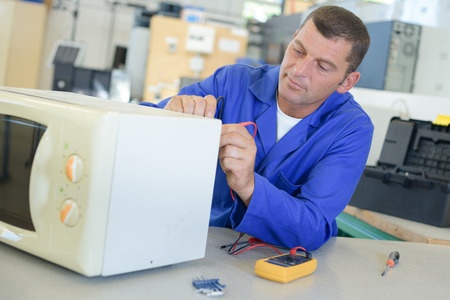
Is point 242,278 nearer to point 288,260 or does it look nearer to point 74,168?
point 288,260

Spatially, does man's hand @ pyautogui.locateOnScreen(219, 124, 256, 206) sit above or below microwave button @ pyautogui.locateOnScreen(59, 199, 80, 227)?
above

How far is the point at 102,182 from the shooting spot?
753 millimetres

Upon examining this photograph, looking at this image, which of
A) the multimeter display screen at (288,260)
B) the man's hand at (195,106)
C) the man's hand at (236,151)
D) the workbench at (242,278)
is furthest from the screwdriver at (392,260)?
the man's hand at (195,106)

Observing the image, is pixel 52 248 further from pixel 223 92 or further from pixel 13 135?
pixel 223 92

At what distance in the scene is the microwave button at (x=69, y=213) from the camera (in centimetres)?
77

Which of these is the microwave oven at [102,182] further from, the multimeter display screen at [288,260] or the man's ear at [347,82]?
the man's ear at [347,82]

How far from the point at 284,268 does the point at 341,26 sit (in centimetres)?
62

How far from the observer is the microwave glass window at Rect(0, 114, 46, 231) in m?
0.85

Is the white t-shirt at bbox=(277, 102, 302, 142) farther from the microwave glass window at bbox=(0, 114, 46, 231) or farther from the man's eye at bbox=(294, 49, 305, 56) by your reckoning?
the microwave glass window at bbox=(0, 114, 46, 231)

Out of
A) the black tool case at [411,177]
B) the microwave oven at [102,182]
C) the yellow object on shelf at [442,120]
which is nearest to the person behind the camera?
the microwave oven at [102,182]

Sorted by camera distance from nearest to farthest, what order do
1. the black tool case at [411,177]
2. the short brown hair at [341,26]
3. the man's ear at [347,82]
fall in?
1. the short brown hair at [341,26]
2. the man's ear at [347,82]
3. the black tool case at [411,177]

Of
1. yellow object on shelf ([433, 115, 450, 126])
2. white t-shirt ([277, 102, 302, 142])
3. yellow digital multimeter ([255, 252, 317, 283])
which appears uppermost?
yellow object on shelf ([433, 115, 450, 126])

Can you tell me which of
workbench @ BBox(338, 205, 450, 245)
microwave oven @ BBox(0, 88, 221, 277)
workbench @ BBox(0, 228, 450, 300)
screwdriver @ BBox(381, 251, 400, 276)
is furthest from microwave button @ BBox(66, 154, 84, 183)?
workbench @ BBox(338, 205, 450, 245)

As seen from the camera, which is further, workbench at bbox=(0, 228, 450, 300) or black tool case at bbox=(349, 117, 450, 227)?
black tool case at bbox=(349, 117, 450, 227)
